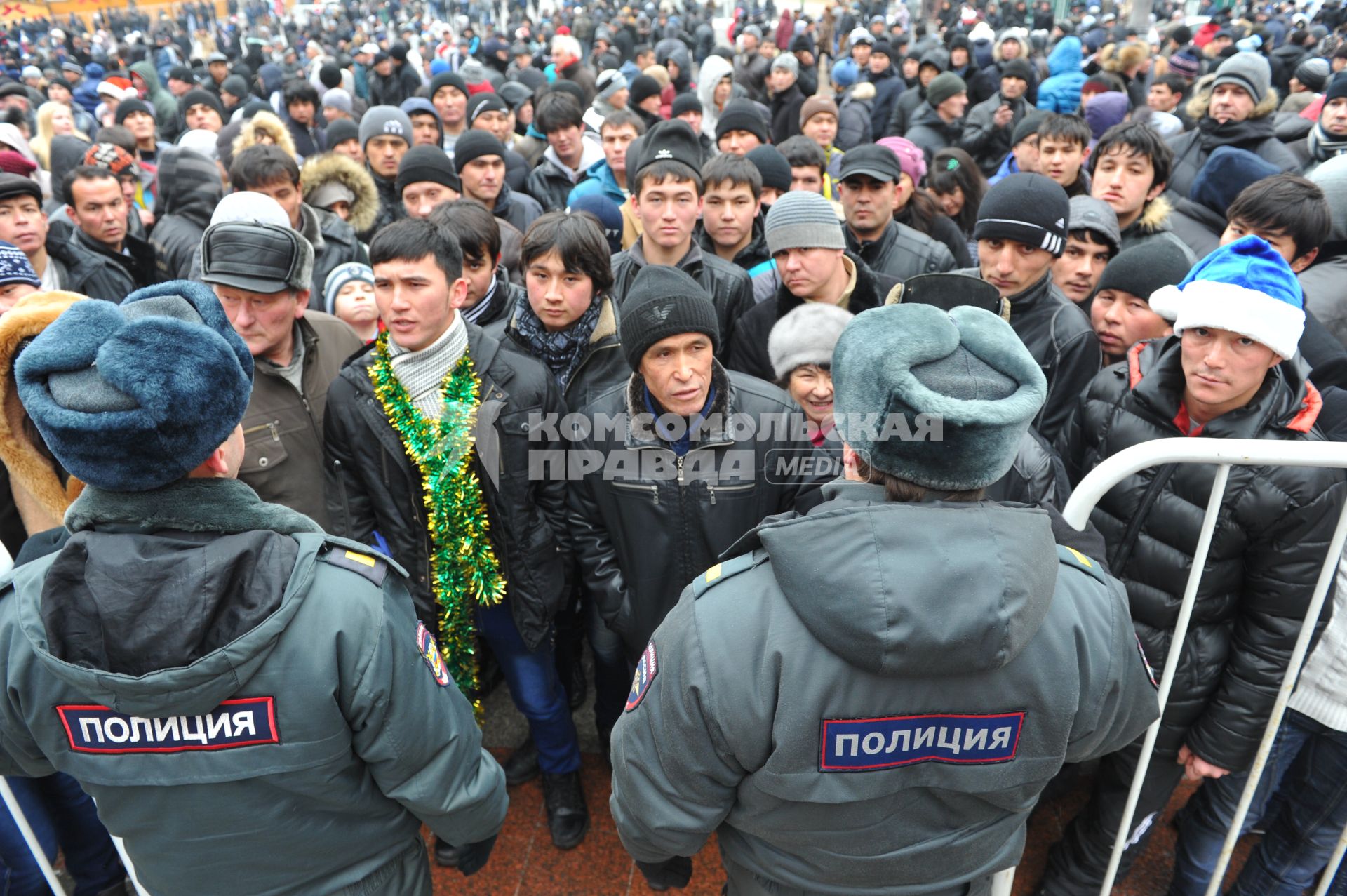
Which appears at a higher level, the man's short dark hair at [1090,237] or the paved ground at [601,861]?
the man's short dark hair at [1090,237]

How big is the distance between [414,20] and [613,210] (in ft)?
96.7

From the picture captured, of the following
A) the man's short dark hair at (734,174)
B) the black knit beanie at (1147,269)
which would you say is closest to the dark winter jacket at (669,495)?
the black knit beanie at (1147,269)

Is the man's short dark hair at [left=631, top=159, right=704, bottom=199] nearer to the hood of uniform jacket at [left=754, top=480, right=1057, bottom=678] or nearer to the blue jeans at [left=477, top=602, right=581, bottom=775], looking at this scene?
the blue jeans at [left=477, top=602, right=581, bottom=775]

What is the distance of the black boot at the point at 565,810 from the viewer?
295cm

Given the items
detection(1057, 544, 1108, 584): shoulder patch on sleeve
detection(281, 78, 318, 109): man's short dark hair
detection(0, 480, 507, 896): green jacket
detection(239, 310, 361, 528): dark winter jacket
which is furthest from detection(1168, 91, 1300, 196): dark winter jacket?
detection(281, 78, 318, 109): man's short dark hair

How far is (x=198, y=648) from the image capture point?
4.61ft

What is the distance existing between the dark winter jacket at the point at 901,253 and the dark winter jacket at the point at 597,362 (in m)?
1.54

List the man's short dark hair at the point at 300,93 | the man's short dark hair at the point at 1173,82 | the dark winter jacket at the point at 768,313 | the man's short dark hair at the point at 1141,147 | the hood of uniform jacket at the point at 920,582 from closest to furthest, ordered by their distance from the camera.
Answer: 1. the hood of uniform jacket at the point at 920,582
2. the dark winter jacket at the point at 768,313
3. the man's short dark hair at the point at 1141,147
4. the man's short dark hair at the point at 1173,82
5. the man's short dark hair at the point at 300,93

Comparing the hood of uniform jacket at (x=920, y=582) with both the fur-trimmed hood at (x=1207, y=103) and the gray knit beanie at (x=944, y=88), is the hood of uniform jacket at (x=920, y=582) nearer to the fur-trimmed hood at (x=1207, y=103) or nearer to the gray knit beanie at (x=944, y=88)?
the fur-trimmed hood at (x=1207, y=103)

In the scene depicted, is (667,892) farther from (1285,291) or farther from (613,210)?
(613,210)

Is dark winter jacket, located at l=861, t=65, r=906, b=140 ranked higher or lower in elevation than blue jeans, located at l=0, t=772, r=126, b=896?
higher

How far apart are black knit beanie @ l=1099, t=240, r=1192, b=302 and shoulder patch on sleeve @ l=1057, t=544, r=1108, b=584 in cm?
206

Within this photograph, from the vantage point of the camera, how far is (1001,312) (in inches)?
115

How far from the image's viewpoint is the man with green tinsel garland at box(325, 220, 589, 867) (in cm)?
268
